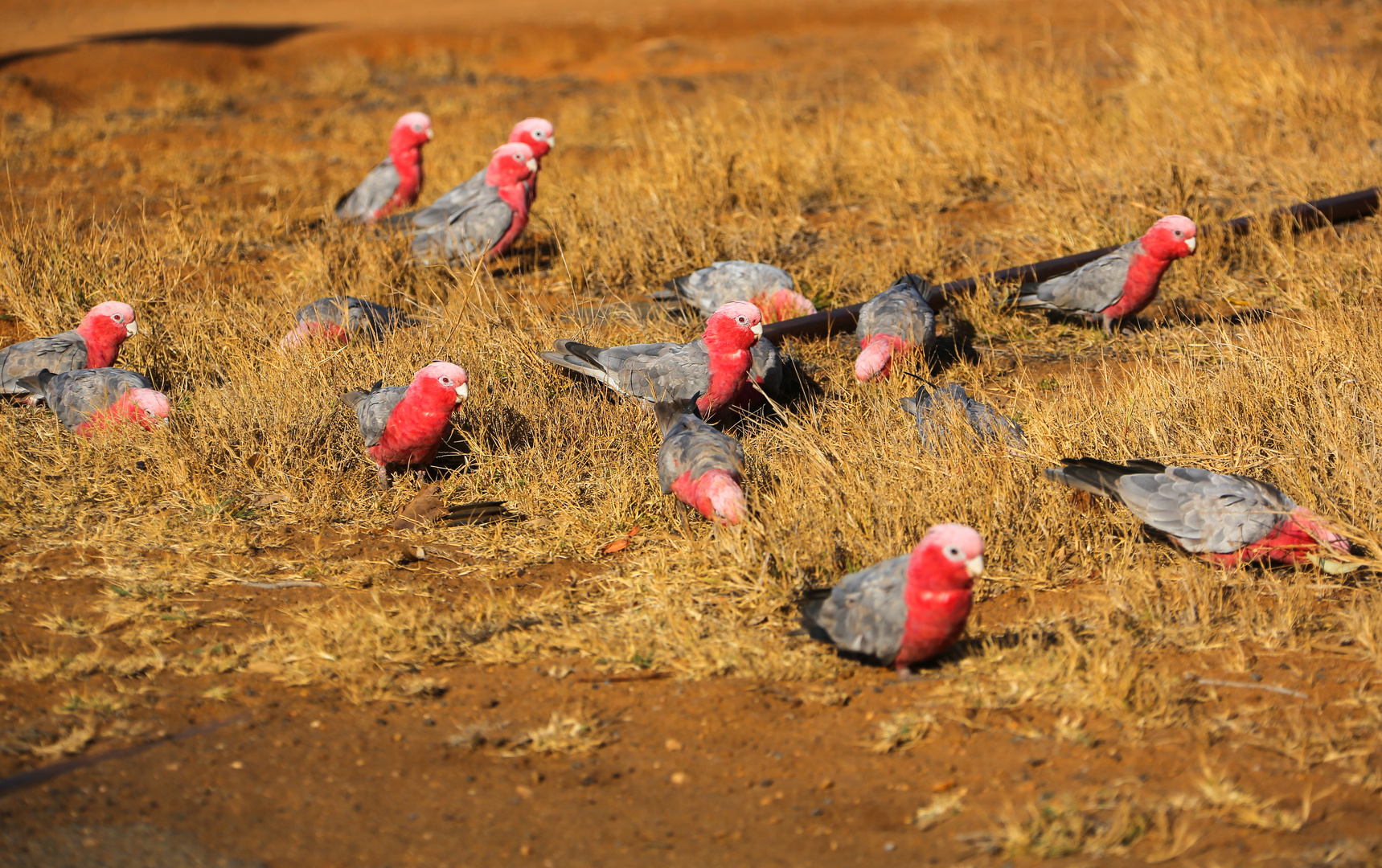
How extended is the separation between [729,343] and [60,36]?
A: 24.4m

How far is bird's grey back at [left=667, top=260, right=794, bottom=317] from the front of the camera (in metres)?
6.70

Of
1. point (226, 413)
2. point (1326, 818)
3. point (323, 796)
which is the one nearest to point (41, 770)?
point (323, 796)

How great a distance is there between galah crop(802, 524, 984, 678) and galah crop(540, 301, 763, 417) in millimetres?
1790

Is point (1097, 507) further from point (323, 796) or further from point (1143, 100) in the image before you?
point (1143, 100)

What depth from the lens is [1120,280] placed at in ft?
21.4

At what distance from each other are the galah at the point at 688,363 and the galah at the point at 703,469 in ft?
1.57

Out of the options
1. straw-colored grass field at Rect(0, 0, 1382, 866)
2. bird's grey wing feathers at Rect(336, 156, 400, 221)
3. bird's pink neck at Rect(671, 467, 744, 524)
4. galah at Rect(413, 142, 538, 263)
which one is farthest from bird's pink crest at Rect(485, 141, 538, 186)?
bird's pink neck at Rect(671, 467, 744, 524)

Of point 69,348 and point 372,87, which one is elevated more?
point 372,87

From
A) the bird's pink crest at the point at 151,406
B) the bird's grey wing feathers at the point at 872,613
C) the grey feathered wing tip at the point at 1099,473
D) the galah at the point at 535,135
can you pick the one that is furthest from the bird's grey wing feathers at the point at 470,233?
the bird's grey wing feathers at the point at 872,613

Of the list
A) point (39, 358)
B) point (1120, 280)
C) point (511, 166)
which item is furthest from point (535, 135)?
point (1120, 280)

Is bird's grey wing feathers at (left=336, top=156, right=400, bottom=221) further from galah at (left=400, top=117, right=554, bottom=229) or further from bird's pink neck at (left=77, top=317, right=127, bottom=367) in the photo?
bird's pink neck at (left=77, top=317, right=127, bottom=367)

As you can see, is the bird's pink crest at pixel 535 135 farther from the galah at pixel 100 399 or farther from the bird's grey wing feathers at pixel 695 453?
the bird's grey wing feathers at pixel 695 453

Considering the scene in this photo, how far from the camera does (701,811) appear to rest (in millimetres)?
2969

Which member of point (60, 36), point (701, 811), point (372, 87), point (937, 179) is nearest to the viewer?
point (701, 811)
